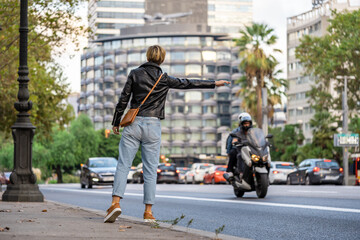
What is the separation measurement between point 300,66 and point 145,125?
106 m

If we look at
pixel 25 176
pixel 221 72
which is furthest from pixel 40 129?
pixel 221 72

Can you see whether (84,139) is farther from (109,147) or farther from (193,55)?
(193,55)

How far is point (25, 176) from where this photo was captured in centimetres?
1582

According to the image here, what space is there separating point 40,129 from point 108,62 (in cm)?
11043

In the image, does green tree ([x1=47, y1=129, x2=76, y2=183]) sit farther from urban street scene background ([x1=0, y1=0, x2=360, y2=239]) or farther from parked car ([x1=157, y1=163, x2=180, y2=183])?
parked car ([x1=157, y1=163, x2=180, y2=183])

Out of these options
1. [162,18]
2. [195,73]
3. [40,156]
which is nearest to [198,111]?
[195,73]

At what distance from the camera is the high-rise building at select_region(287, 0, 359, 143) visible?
10692 cm

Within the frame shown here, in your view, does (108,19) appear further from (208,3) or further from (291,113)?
(291,113)

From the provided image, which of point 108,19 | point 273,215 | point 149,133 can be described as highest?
point 108,19

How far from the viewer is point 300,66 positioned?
4469 inches

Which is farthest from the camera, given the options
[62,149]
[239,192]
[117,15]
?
[117,15]

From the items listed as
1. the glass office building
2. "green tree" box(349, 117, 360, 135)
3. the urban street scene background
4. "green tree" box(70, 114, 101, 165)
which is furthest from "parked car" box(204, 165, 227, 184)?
the glass office building

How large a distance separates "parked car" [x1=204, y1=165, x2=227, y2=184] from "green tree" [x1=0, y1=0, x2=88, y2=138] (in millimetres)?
15530

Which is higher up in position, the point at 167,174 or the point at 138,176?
the point at 167,174
